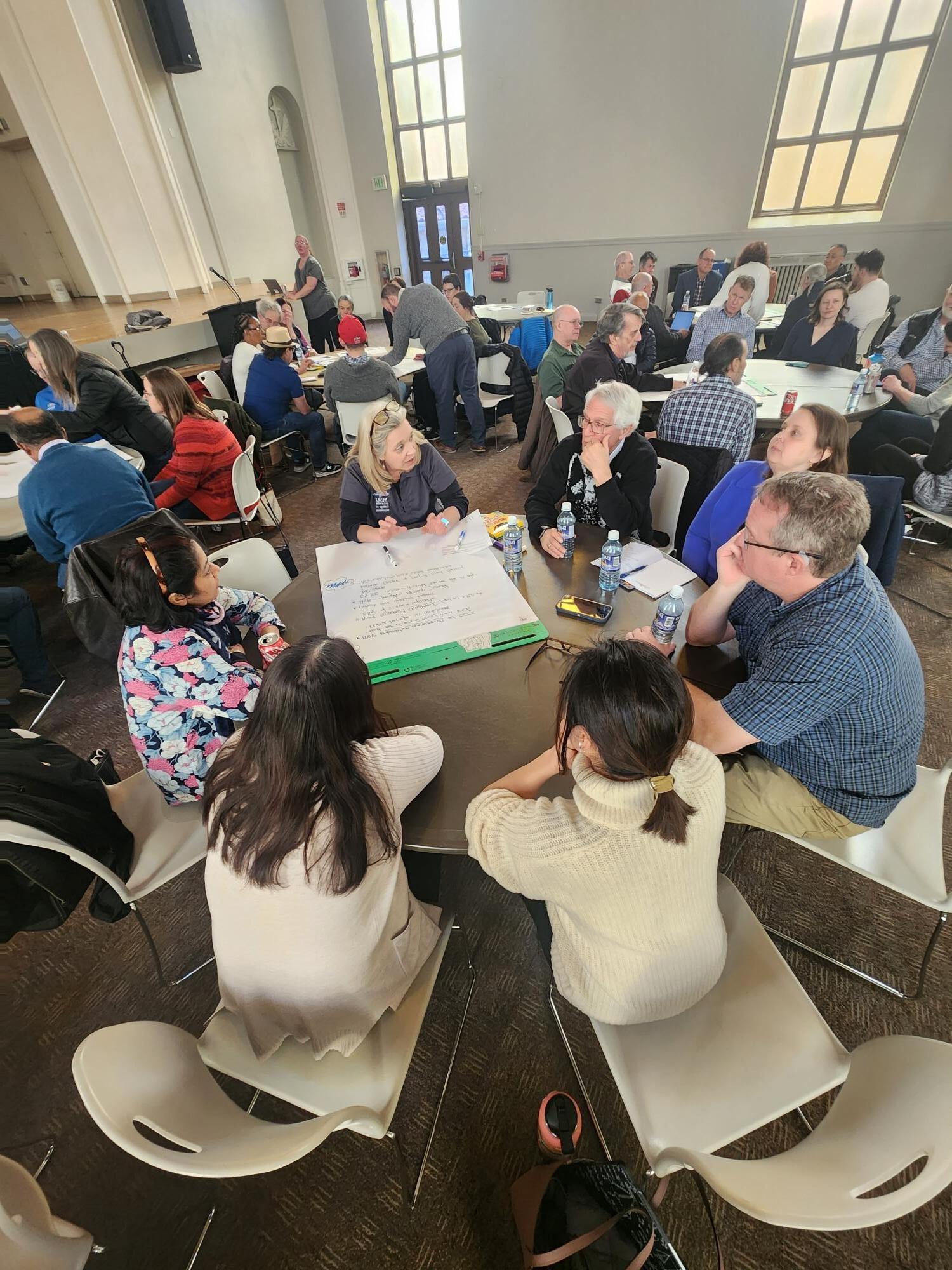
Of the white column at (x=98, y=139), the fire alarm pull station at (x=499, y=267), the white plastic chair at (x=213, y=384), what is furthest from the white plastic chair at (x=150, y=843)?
the fire alarm pull station at (x=499, y=267)

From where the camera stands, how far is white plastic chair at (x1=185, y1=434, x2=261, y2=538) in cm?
311

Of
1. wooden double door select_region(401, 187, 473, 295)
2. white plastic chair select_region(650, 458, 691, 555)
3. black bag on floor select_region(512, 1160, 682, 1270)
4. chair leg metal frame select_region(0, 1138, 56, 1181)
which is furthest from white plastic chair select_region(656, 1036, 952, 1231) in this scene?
wooden double door select_region(401, 187, 473, 295)

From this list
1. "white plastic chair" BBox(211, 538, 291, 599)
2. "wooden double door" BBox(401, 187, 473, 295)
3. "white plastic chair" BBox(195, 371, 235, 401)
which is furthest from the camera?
"wooden double door" BBox(401, 187, 473, 295)

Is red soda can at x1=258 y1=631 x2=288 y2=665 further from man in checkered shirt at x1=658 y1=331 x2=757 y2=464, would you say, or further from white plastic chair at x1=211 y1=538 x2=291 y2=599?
man in checkered shirt at x1=658 y1=331 x2=757 y2=464

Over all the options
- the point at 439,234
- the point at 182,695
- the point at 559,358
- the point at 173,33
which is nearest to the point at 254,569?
the point at 182,695

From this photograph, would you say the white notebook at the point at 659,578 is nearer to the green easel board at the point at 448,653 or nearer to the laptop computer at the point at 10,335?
the green easel board at the point at 448,653

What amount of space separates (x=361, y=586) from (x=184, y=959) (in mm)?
1409

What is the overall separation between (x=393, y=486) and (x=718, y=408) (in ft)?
5.47

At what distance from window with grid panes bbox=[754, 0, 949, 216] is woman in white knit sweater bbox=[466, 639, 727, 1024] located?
1027cm

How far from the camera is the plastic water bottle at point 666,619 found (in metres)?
1.53

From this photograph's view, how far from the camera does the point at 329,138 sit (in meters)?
10.3

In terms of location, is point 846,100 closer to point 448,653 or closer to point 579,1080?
point 448,653

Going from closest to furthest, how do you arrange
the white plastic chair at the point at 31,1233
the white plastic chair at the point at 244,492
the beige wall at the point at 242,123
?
the white plastic chair at the point at 31,1233 < the white plastic chair at the point at 244,492 < the beige wall at the point at 242,123

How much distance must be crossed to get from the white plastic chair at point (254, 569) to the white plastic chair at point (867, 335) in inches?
226
